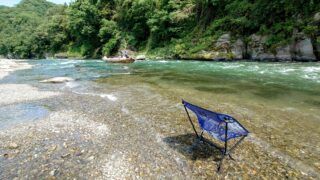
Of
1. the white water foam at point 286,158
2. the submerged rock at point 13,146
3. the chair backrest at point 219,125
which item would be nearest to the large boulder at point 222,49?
the white water foam at point 286,158

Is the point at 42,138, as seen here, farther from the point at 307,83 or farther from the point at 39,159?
the point at 307,83

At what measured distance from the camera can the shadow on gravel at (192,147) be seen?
5.43 meters

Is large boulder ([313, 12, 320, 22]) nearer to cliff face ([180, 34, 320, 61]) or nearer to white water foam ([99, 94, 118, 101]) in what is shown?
cliff face ([180, 34, 320, 61])

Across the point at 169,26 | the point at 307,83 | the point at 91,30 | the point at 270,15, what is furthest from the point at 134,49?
the point at 307,83

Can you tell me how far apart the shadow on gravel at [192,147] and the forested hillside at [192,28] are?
23.3 meters

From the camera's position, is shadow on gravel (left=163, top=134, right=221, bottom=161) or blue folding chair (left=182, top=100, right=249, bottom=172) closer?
blue folding chair (left=182, top=100, right=249, bottom=172)

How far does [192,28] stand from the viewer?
4178cm

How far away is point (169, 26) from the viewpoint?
44719 millimetres

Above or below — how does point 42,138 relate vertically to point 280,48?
below

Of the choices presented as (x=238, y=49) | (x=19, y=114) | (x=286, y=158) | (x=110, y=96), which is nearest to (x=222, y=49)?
(x=238, y=49)

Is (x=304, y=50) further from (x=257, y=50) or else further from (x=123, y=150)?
(x=123, y=150)

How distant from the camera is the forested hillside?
1045 inches

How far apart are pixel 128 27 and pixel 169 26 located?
45.7ft

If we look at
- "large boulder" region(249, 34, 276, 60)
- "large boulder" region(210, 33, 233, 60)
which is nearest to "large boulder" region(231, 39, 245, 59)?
"large boulder" region(210, 33, 233, 60)
